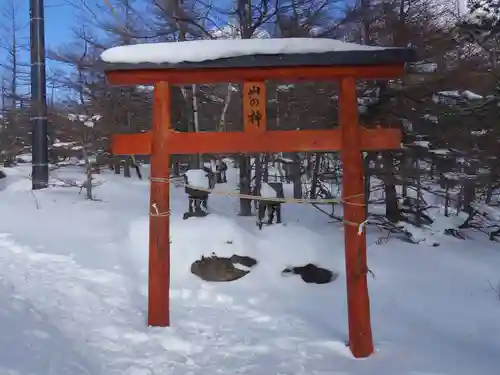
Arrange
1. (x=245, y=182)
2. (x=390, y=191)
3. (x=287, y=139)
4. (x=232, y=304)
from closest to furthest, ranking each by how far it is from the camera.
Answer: (x=287, y=139)
(x=232, y=304)
(x=390, y=191)
(x=245, y=182)

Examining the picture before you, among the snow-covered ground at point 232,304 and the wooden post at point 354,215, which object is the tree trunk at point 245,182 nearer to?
the snow-covered ground at point 232,304

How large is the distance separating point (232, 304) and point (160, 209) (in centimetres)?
177

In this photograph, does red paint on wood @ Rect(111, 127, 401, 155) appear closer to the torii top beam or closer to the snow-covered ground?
the torii top beam

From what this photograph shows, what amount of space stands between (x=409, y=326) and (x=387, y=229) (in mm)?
4068

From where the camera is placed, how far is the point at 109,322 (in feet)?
16.9

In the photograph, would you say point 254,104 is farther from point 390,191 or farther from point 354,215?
point 390,191

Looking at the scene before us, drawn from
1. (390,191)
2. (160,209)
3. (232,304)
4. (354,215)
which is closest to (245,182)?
(390,191)

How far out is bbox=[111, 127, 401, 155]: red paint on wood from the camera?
4.60 m

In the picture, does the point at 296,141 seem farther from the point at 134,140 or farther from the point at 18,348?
the point at 18,348

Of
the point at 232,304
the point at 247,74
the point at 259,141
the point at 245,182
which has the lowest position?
the point at 232,304

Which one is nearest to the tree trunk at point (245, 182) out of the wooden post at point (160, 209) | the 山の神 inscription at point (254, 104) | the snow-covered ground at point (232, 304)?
the snow-covered ground at point (232, 304)

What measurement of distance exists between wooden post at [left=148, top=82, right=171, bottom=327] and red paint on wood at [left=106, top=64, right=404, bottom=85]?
0.16 metres

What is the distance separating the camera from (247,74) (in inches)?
186

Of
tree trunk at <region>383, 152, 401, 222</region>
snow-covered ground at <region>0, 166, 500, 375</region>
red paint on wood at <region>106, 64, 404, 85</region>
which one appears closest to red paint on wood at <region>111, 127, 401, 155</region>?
red paint on wood at <region>106, 64, 404, 85</region>
